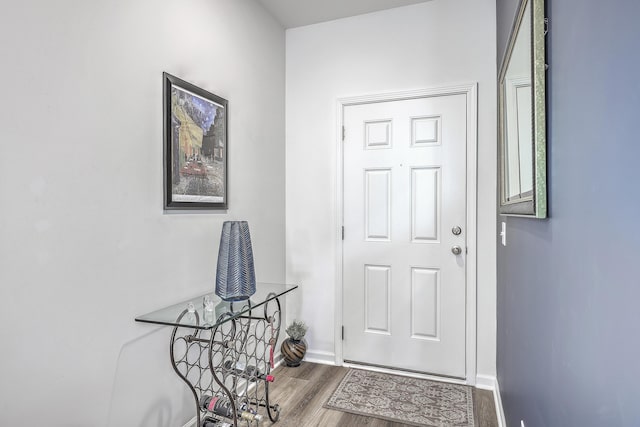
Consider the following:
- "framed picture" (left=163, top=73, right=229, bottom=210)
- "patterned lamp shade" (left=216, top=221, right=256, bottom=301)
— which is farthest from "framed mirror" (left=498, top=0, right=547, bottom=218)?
"framed picture" (left=163, top=73, right=229, bottom=210)

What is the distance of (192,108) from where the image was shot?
197cm

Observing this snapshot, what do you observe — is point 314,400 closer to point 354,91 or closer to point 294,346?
point 294,346

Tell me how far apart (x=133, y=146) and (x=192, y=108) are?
0.46m

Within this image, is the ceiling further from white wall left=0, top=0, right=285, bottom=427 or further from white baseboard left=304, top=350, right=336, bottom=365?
white baseboard left=304, top=350, right=336, bottom=365

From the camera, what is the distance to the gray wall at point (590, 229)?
52 cm

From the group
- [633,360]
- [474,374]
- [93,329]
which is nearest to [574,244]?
[633,360]

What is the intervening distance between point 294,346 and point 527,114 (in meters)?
2.25

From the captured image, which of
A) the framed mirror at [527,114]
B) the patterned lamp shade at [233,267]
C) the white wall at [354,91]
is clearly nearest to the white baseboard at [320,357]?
the white wall at [354,91]

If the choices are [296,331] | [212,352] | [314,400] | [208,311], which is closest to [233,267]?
[208,311]

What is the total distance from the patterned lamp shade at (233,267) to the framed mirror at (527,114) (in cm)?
117

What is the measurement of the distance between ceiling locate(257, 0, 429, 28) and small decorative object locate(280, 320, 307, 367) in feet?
7.77

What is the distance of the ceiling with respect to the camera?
2629 millimetres

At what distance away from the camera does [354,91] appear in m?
2.83

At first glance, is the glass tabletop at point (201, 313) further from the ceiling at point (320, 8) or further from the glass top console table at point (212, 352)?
the ceiling at point (320, 8)
